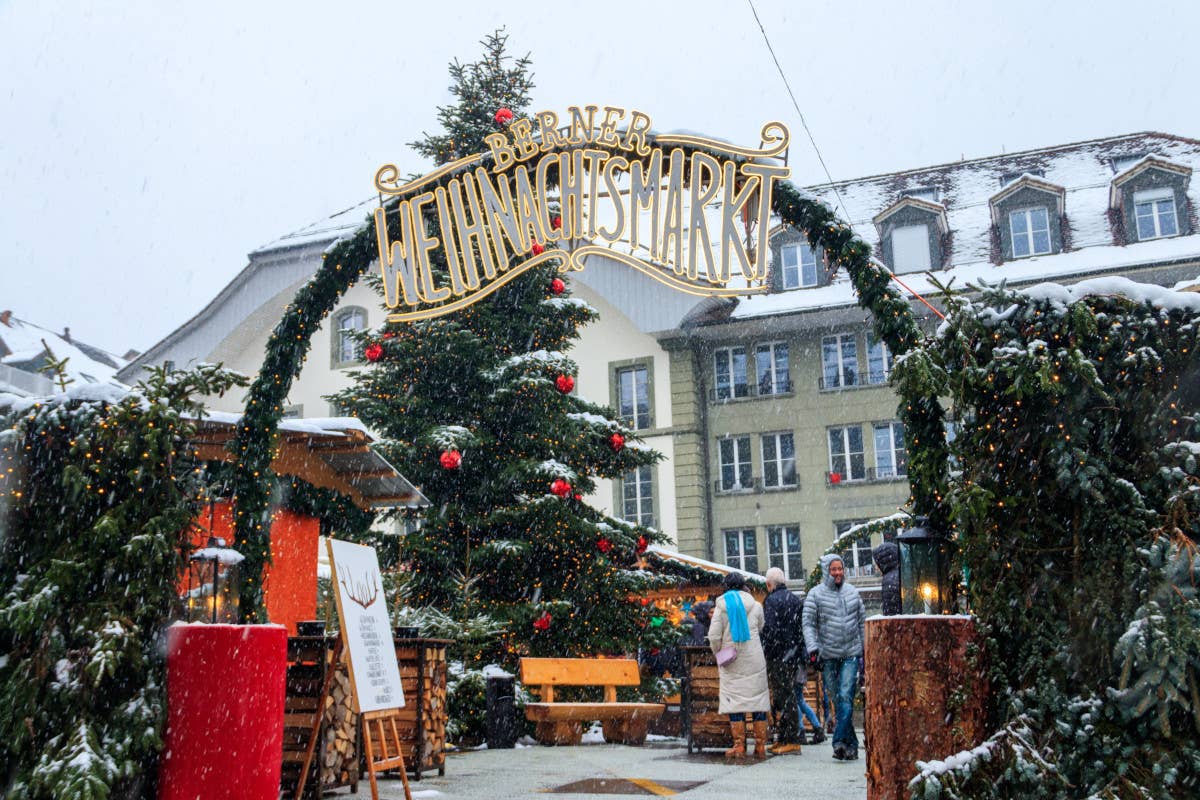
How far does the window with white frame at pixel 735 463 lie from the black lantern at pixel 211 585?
2522cm

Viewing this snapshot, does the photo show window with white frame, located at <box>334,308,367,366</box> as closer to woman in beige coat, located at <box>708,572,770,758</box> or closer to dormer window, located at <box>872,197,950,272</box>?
dormer window, located at <box>872,197,950,272</box>

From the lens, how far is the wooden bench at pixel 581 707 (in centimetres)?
1338

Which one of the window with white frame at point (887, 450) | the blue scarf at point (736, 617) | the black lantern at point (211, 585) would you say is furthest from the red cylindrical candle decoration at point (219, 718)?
the window with white frame at point (887, 450)

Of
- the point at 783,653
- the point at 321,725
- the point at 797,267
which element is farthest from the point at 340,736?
the point at 797,267

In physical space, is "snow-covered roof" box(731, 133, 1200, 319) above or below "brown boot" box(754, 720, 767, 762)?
above

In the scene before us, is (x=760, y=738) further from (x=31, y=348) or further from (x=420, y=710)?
(x=31, y=348)

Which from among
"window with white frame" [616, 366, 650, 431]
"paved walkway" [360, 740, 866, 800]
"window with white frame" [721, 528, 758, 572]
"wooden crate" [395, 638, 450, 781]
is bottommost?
"paved walkway" [360, 740, 866, 800]

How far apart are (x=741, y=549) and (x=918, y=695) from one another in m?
26.2

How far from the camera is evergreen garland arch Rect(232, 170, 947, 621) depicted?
6.80m

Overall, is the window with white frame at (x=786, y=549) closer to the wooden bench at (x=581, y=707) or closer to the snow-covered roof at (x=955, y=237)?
the snow-covered roof at (x=955, y=237)

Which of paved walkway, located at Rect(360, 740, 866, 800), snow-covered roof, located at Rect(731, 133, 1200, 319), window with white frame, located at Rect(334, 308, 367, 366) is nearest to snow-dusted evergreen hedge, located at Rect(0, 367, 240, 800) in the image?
Result: paved walkway, located at Rect(360, 740, 866, 800)

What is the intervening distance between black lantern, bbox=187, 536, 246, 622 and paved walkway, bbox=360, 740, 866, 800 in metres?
1.92

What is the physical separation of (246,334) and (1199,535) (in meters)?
32.2

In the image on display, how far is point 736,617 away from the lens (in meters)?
11.3
